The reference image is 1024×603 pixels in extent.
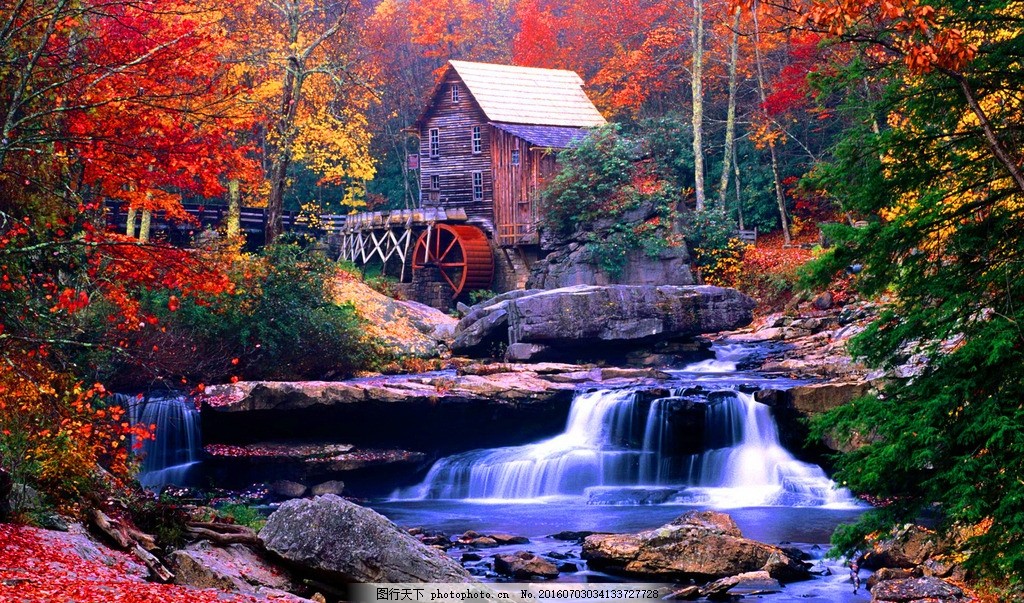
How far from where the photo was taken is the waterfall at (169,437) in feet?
63.9

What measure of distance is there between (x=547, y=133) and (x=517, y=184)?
237cm

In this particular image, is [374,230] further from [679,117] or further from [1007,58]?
[1007,58]

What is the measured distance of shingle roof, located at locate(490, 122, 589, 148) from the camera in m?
38.4

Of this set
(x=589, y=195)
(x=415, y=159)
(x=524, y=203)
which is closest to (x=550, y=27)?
(x=415, y=159)

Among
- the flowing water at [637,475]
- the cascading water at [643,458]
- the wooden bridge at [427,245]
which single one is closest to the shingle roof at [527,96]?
the wooden bridge at [427,245]

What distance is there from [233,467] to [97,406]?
190 inches

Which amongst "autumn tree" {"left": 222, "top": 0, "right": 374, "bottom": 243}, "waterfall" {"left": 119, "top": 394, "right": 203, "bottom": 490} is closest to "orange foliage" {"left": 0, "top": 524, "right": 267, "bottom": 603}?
"autumn tree" {"left": 222, "top": 0, "right": 374, "bottom": 243}

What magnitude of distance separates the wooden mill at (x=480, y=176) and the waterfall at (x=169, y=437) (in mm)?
19339

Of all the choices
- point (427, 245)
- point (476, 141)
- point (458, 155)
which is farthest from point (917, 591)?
point (458, 155)

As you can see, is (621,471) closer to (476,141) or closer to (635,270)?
(635,270)

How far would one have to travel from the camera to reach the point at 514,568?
1262 centimetres

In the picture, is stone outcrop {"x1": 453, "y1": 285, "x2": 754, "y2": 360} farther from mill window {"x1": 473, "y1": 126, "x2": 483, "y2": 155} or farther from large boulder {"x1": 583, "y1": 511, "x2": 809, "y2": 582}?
mill window {"x1": 473, "y1": 126, "x2": 483, "y2": 155}

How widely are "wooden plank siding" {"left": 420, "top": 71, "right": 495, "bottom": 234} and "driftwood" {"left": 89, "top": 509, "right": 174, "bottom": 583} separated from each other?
31.2 m

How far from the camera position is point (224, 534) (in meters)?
10.4
